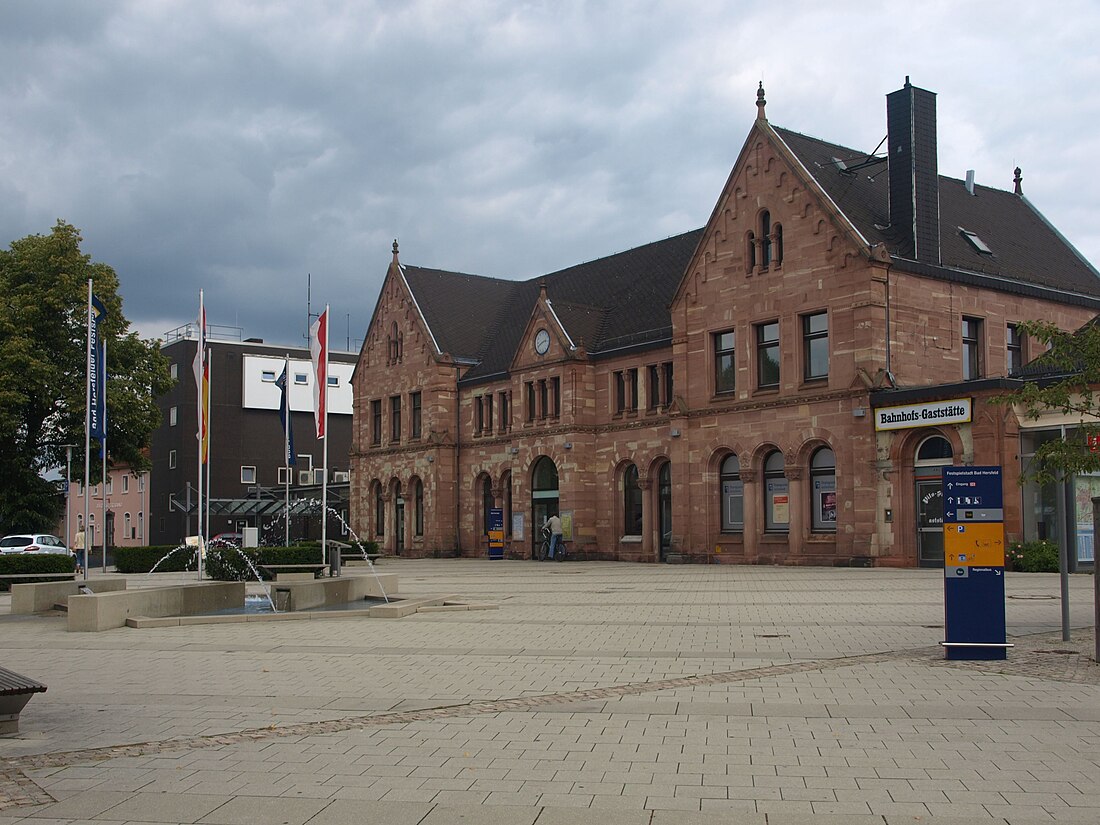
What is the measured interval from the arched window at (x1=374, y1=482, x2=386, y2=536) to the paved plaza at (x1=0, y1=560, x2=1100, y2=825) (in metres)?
43.7

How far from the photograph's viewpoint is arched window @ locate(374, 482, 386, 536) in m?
61.7

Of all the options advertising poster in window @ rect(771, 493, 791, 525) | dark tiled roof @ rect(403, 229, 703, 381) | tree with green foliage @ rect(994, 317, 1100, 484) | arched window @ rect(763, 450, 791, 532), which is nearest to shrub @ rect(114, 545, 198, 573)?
dark tiled roof @ rect(403, 229, 703, 381)

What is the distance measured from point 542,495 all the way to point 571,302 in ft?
30.1

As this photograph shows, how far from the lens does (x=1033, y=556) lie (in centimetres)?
3056

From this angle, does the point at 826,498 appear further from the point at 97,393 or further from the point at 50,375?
the point at 50,375

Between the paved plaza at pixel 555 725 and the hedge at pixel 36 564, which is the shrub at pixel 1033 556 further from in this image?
the hedge at pixel 36 564

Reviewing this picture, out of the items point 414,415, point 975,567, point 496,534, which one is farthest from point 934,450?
point 414,415

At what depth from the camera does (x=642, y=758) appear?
829 cm

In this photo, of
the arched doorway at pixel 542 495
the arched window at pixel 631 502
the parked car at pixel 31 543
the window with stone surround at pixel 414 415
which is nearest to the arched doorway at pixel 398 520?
the window with stone surround at pixel 414 415

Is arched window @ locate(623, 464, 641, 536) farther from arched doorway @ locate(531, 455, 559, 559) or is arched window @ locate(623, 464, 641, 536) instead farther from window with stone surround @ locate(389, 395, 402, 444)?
window with stone surround @ locate(389, 395, 402, 444)

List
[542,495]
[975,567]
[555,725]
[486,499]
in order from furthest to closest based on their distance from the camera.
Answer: [486,499], [542,495], [975,567], [555,725]

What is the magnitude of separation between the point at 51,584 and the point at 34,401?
26.2 metres

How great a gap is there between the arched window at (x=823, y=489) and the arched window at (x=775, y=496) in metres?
0.91

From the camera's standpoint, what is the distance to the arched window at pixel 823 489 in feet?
119
